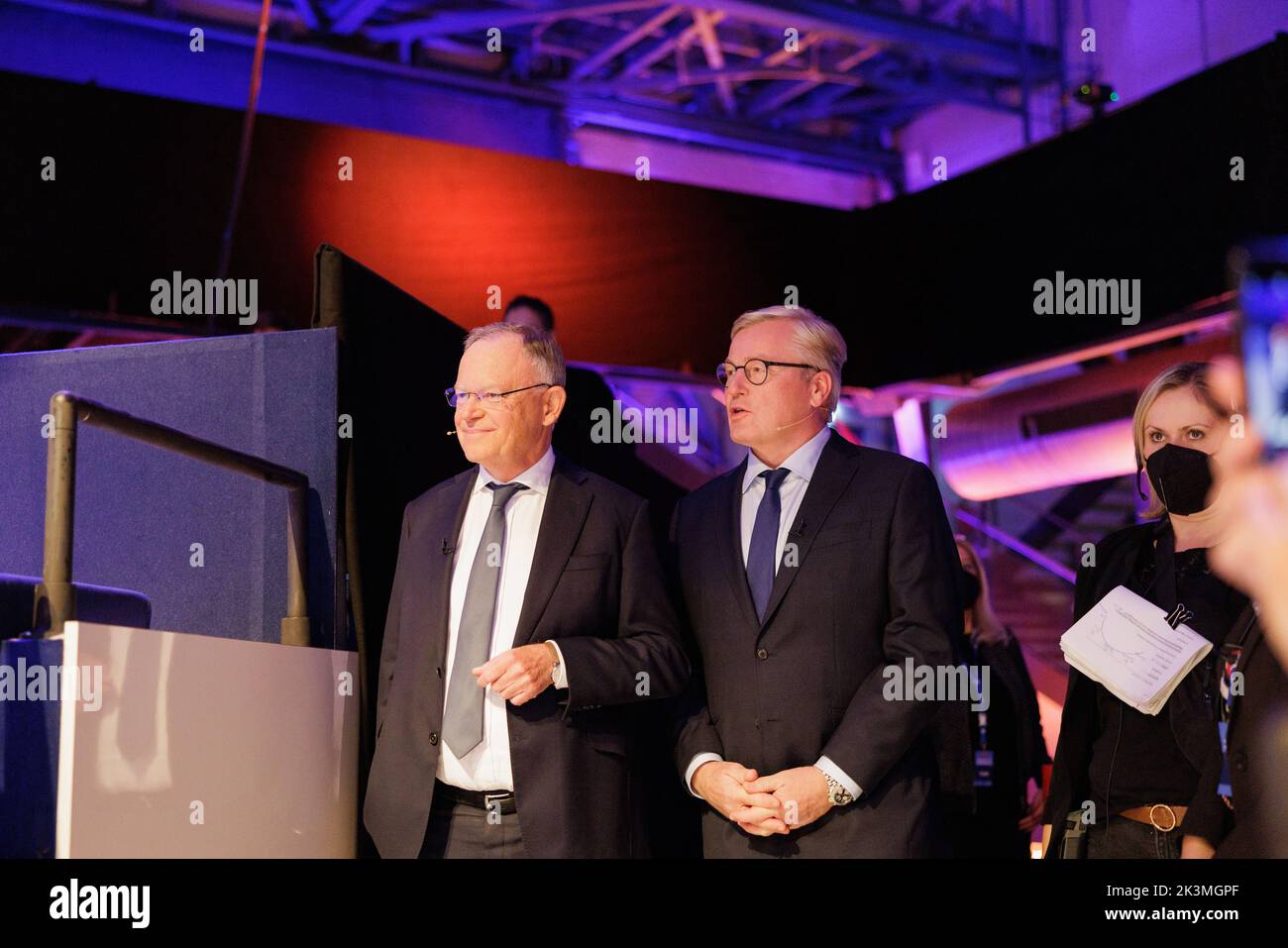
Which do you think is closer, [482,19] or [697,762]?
[697,762]

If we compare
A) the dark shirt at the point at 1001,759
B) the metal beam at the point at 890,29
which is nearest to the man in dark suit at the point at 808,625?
the dark shirt at the point at 1001,759

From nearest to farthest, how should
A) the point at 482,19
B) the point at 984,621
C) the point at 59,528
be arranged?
1. the point at 59,528
2. the point at 984,621
3. the point at 482,19

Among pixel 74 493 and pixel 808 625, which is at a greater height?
pixel 74 493

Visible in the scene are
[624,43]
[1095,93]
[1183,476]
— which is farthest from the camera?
[624,43]

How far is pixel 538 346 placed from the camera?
9.37 feet

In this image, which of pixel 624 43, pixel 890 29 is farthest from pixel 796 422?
pixel 624 43

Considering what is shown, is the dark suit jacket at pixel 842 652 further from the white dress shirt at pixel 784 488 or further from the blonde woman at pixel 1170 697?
the blonde woman at pixel 1170 697

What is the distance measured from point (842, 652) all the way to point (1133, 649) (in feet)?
1.95

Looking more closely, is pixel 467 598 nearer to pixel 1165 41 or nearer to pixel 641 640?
pixel 641 640

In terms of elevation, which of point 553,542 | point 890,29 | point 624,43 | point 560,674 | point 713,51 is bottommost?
point 560,674

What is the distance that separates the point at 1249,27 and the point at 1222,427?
4244 mm

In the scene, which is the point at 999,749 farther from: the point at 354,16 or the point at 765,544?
the point at 354,16

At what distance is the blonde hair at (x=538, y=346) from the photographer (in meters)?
2.84
